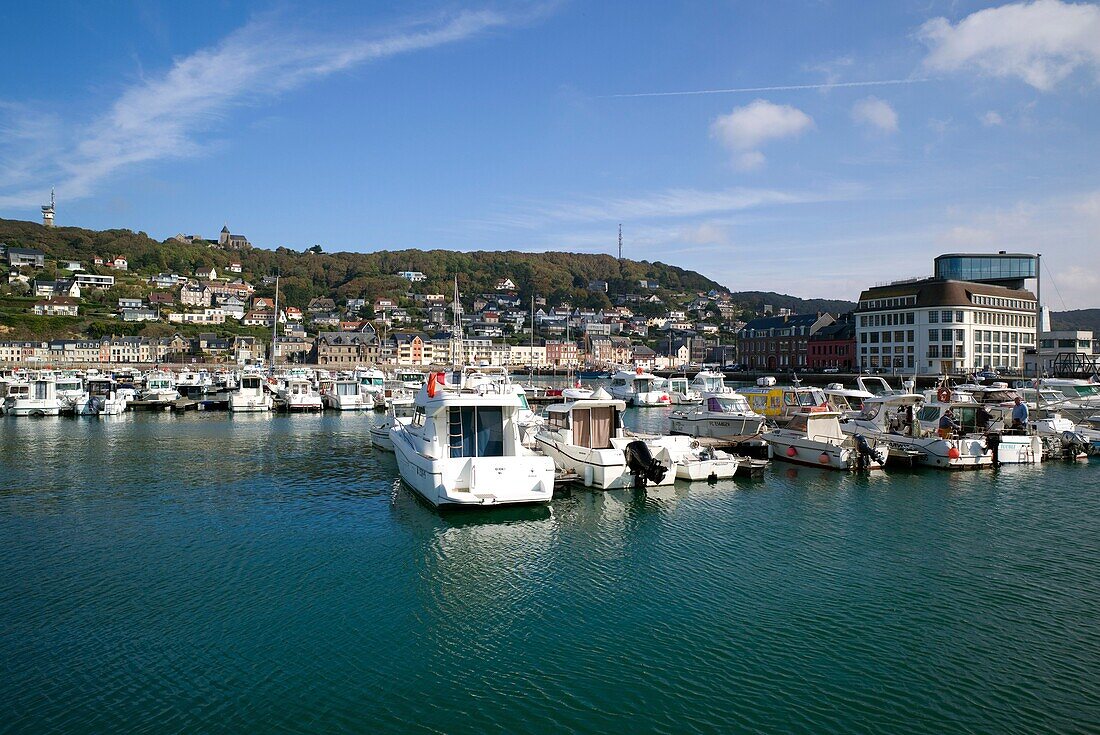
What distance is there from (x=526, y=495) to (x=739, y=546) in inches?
224

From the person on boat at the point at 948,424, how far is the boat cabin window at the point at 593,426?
14982 millimetres

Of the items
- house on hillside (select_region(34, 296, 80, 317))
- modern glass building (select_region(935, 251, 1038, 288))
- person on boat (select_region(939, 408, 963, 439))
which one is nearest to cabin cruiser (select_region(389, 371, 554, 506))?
person on boat (select_region(939, 408, 963, 439))

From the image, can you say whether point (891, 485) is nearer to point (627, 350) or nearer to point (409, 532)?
point (409, 532)

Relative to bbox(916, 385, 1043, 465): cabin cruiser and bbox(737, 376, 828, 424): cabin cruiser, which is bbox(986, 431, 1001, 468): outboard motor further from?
bbox(737, 376, 828, 424): cabin cruiser

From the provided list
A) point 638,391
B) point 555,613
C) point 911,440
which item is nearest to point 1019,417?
point 911,440

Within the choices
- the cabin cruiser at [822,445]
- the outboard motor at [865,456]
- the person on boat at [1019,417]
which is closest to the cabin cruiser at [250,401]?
the cabin cruiser at [822,445]

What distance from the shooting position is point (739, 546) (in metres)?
16.1

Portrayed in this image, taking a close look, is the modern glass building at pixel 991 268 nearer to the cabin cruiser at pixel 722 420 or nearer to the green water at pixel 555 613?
the cabin cruiser at pixel 722 420

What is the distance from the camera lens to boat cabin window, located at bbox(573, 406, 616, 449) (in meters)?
24.1

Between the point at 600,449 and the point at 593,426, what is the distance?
1.20 meters

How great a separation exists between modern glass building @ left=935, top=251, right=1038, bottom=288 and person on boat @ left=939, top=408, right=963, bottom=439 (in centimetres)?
7523

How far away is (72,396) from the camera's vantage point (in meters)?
52.2

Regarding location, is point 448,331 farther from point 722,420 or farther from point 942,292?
point 722,420

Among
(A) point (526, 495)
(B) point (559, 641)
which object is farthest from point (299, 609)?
(A) point (526, 495)
